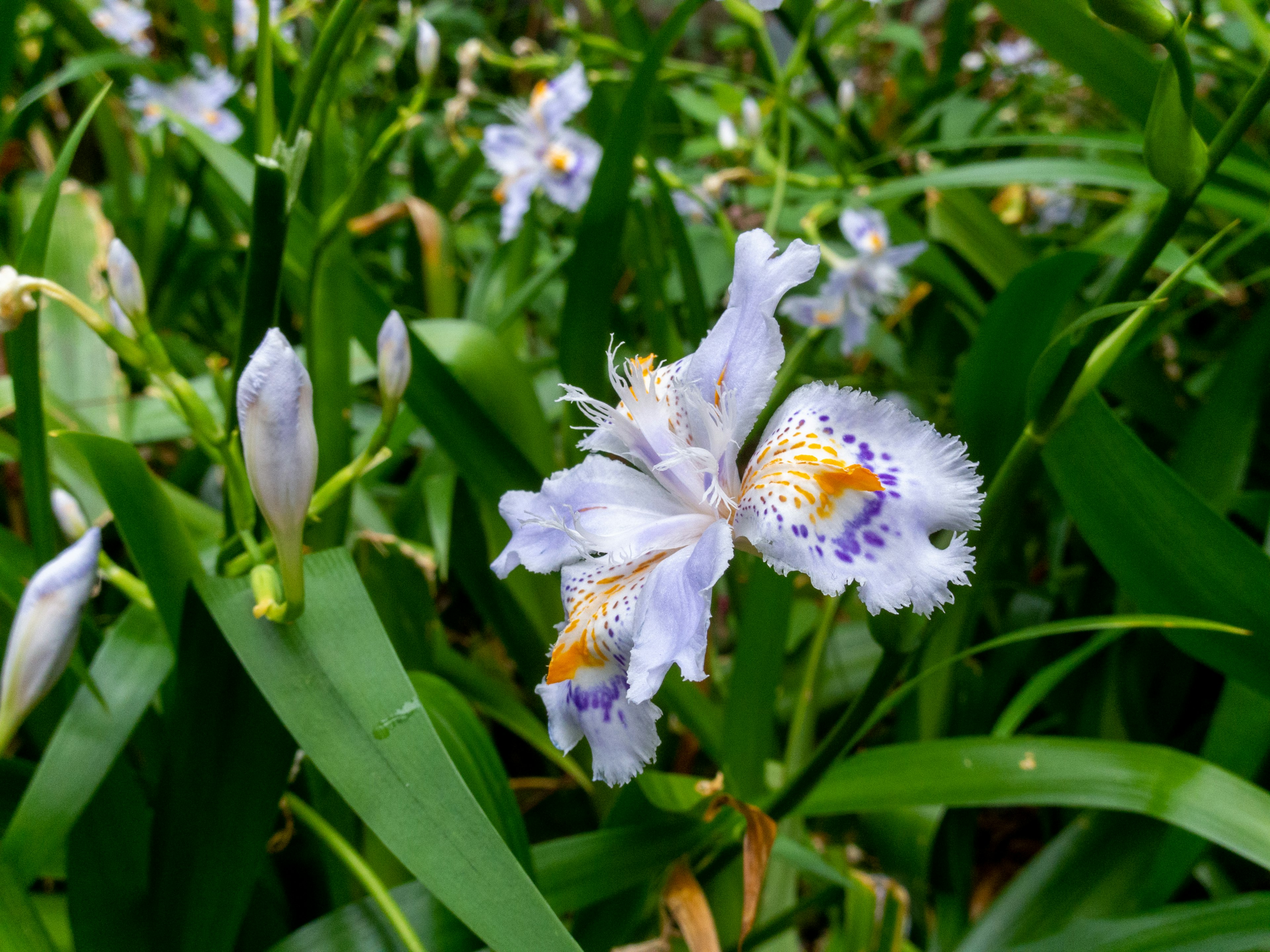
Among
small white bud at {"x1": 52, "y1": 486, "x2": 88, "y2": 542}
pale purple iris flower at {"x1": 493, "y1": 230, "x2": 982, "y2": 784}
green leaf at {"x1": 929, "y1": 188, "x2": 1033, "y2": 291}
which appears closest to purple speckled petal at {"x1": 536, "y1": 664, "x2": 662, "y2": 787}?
pale purple iris flower at {"x1": 493, "y1": 230, "x2": 982, "y2": 784}

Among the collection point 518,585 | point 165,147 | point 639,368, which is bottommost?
point 518,585

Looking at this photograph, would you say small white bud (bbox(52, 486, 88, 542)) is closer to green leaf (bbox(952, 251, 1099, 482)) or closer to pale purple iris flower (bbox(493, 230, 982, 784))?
pale purple iris flower (bbox(493, 230, 982, 784))

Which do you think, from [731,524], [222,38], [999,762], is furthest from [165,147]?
[999,762]

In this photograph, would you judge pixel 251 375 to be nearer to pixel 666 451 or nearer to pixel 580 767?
pixel 666 451

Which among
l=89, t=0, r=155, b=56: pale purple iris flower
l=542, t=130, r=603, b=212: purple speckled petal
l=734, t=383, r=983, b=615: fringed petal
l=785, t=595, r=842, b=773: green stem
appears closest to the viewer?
l=734, t=383, r=983, b=615: fringed petal

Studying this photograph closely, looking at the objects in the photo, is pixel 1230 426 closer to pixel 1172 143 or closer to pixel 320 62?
pixel 1172 143

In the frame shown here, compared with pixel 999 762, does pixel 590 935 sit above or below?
below

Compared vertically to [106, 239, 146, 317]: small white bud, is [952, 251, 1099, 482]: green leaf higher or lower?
lower
